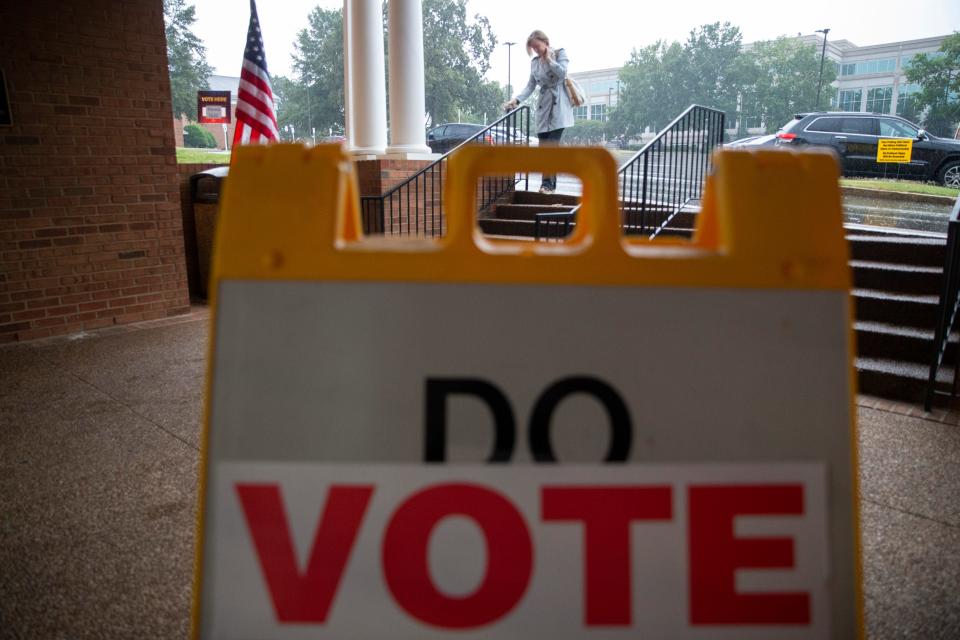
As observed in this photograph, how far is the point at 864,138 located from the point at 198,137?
11576mm

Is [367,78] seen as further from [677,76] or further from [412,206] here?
[677,76]

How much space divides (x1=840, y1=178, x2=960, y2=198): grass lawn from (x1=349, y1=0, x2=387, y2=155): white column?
27.5 ft

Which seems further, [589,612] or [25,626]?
[25,626]

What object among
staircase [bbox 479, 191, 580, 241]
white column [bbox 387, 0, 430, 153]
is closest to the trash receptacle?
white column [bbox 387, 0, 430, 153]

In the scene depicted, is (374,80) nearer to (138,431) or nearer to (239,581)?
(138,431)

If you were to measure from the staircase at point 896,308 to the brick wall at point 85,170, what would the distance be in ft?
19.6

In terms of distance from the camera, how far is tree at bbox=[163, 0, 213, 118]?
934 centimetres

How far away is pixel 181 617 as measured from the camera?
6.71ft

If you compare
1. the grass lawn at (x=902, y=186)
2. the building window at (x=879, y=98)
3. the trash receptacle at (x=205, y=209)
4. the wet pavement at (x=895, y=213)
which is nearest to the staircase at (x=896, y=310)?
the wet pavement at (x=895, y=213)

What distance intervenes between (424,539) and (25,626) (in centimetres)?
177

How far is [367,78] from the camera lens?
8.92 m

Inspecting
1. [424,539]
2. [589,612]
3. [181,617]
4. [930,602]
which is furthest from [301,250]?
[930,602]

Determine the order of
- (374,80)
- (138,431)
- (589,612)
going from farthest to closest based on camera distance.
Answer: (374,80)
(138,431)
(589,612)

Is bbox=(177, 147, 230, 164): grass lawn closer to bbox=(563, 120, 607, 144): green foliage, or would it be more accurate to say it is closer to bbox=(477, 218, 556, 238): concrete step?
bbox=(477, 218, 556, 238): concrete step
